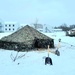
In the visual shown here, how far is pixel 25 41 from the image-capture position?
19094 mm

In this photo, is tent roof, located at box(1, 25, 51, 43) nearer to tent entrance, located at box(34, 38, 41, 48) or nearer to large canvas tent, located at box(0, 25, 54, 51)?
large canvas tent, located at box(0, 25, 54, 51)

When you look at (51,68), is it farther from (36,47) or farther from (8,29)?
(8,29)

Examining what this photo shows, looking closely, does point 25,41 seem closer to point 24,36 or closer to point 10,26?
point 24,36

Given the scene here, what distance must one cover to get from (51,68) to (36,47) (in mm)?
8535

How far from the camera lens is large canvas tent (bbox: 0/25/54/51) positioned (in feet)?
61.8

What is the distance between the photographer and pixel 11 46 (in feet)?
63.4

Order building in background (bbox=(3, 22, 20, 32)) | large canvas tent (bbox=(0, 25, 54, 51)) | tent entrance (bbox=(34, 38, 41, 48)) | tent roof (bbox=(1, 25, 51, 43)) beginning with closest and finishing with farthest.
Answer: large canvas tent (bbox=(0, 25, 54, 51))
tent roof (bbox=(1, 25, 51, 43))
tent entrance (bbox=(34, 38, 41, 48))
building in background (bbox=(3, 22, 20, 32))

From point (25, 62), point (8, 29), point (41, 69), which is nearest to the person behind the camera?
point (41, 69)

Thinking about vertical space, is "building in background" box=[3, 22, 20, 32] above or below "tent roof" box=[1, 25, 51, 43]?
above

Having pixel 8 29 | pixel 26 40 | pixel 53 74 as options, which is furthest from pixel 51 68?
pixel 8 29

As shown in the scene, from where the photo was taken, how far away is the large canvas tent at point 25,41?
61.8ft

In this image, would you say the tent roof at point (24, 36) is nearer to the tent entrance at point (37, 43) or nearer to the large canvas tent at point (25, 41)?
the large canvas tent at point (25, 41)

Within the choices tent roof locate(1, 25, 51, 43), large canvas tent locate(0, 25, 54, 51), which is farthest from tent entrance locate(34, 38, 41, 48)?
tent roof locate(1, 25, 51, 43)

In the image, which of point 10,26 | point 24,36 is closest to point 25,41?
point 24,36
